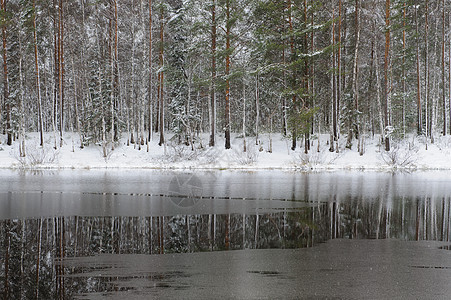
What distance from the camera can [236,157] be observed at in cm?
3077

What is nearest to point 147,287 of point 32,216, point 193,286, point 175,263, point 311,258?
point 193,286

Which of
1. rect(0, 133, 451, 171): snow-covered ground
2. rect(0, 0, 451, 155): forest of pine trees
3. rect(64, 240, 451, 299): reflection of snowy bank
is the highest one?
rect(0, 0, 451, 155): forest of pine trees

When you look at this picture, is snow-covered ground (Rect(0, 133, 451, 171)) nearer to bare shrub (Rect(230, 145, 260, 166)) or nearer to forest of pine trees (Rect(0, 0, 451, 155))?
bare shrub (Rect(230, 145, 260, 166))

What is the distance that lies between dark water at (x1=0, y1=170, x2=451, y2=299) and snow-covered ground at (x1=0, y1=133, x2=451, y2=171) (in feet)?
43.2

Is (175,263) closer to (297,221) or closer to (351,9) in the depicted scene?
(297,221)

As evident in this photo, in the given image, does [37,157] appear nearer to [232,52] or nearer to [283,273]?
[232,52]

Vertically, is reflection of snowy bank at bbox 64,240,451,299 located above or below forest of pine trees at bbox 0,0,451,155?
below

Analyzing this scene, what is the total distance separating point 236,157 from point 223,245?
2256 centimetres

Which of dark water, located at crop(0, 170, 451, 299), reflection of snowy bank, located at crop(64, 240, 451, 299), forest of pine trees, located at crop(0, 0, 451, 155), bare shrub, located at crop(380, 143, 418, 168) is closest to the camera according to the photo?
reflection of snowy bank, located at crop(64, 240, 451, 299)

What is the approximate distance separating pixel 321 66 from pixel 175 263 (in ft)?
93.5

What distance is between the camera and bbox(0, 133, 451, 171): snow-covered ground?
28594 mm

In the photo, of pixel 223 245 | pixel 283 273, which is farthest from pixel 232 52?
pixel 283 273

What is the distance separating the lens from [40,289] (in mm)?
5590

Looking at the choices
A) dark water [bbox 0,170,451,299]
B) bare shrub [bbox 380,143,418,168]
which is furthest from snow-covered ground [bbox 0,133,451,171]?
dark water [bbox 0,170,451,299]
